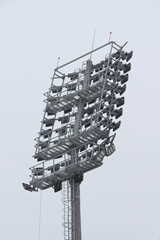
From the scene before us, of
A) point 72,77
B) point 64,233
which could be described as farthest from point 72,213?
point 72,77

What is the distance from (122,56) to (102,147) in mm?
10344

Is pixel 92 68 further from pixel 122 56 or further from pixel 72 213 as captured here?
pixel 72 213

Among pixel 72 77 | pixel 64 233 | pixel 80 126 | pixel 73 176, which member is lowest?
pixel 64 233

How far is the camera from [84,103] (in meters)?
83.6

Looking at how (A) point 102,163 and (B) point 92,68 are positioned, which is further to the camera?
(B) point 92,68

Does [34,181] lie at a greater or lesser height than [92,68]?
lesser

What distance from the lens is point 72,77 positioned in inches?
3406

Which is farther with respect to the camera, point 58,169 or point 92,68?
point 92,68

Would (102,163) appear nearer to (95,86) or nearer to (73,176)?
(73,176)

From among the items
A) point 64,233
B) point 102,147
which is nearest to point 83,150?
point 102,147

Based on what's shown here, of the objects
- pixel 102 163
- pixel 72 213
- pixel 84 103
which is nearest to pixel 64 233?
pixel 72 213

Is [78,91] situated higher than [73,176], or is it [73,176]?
[78,91]

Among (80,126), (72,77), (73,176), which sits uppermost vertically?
(72,77)

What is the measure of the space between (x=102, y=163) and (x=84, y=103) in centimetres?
836
